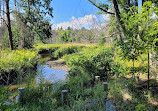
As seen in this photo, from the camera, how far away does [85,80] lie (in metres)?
4.59

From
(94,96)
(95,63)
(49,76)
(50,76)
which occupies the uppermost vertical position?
(95,63)

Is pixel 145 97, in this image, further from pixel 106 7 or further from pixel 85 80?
pixel 106 7

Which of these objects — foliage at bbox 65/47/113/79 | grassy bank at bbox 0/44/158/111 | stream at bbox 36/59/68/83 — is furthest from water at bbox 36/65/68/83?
foliage at bbox 65/47/113/79

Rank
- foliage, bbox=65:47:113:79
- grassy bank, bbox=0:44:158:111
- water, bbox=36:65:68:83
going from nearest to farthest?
grassy bank, bbox=0:44:158:111 < water, bbox=36:65:68:83 < foliage, bbox=65:47:113:79

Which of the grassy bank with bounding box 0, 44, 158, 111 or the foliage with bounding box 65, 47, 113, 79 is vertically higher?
the foliage with bounding box 65, 47, 113, 79

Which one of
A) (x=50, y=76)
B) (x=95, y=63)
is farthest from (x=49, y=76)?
(x=95, y=63)

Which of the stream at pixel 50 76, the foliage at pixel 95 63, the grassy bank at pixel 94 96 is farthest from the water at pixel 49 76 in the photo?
the foliage at pixel 95 63

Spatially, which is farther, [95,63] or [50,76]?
[95,63]

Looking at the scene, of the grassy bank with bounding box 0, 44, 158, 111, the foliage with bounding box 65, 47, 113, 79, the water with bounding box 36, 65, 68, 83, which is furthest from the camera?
the foliage with bounding box 65, 47, 113, 79

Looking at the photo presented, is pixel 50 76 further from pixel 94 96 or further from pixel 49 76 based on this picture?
pixel 94 96

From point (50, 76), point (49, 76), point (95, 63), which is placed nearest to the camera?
point (50, 76)

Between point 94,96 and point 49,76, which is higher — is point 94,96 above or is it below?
below

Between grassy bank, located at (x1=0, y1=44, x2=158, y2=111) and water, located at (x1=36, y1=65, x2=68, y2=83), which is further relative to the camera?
water, located at (x1=36, y1=65, x2=68, y2=83)

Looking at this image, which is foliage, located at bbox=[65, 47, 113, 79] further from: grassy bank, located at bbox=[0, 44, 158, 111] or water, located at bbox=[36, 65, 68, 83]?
water, located at bbox=[36, 65, 68, 83]
